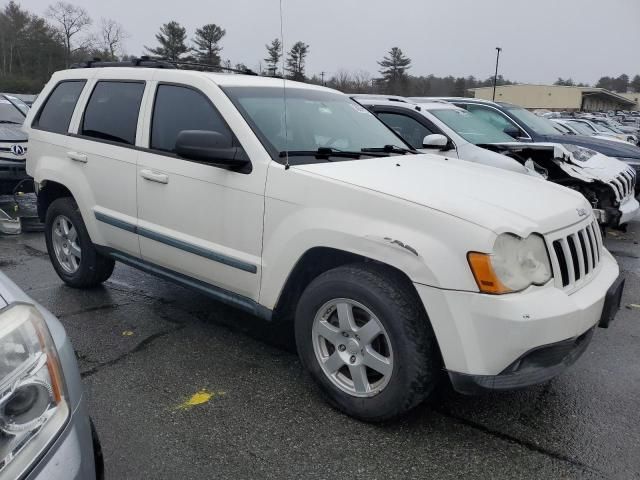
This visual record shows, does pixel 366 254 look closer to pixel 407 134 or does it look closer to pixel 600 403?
pixel 600 403

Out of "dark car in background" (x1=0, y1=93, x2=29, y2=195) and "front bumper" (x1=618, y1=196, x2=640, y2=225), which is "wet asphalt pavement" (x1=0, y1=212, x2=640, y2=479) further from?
"dark car in background" (x1=0, y1=93, x2=29, y2=195)

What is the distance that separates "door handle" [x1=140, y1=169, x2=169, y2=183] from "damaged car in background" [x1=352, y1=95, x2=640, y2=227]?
3347mm

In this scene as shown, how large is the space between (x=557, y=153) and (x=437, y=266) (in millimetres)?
4817

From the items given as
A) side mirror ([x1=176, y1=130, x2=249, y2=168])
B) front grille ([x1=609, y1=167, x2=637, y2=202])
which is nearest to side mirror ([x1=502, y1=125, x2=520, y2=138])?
front grille ([x1=609, y1=167, x2=637, y2=202])

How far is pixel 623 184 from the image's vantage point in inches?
275

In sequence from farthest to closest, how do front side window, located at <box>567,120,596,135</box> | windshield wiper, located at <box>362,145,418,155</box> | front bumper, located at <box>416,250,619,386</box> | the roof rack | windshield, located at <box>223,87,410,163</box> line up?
front side window, located at <box>567,120,596,135</box> → the roof rack → windshield wiper, located at <box>362,145,418,155</box> → windshield, located at <box>223,87,410,163</box> → front bumper, located at <box>416,250,619,386</box>

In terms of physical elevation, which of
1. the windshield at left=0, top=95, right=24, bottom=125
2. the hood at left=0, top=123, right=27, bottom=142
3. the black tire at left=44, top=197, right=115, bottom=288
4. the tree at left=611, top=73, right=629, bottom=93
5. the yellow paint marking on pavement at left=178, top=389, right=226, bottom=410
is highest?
the tree at left=611, top=73, right=629, bottom=93

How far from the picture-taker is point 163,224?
150 inches

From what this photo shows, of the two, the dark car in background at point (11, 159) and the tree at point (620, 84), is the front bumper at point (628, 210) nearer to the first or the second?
the dark car in background at point (11, 159)

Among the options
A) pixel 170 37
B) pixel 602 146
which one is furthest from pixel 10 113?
pixel 170 37

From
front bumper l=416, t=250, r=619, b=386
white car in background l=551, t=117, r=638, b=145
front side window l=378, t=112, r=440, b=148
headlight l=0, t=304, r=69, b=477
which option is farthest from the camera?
white car in background l=551, t=117, r=638, b=145

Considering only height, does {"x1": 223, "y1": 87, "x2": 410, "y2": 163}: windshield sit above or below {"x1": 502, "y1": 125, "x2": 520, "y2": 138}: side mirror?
above

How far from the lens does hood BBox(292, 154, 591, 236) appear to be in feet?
8.66

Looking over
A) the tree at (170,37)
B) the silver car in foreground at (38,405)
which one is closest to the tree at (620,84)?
the tree at (170,37)
